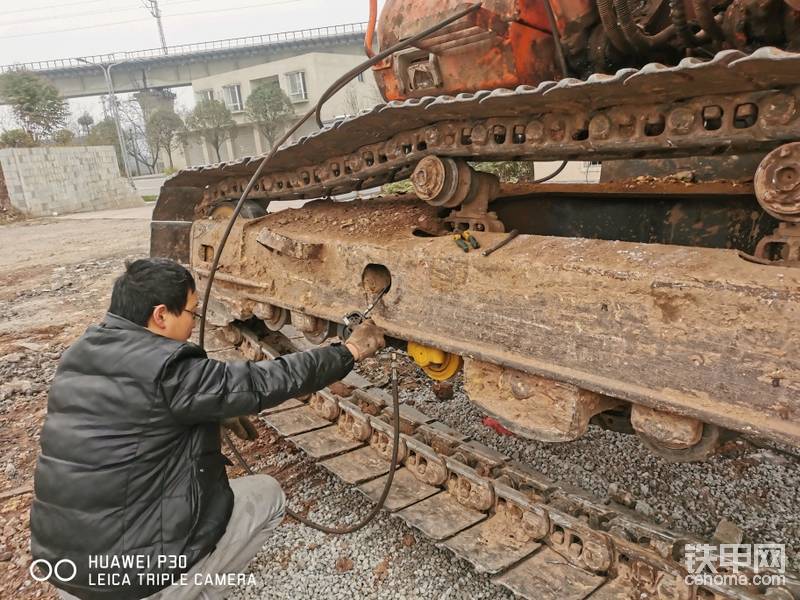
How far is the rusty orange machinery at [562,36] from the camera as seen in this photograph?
2287mm

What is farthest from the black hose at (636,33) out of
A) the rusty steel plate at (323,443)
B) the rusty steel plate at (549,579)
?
the rusty steel plate at (323,443)

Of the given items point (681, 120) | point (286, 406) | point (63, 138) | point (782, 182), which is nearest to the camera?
point (782, 182)

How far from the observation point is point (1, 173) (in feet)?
66.3

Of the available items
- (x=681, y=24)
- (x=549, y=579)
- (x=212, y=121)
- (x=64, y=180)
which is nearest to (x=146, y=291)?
(x=549, y=579)

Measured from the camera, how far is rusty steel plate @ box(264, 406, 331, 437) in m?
3.54

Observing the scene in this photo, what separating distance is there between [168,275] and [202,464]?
2.32 feet

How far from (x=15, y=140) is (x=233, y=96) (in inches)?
699

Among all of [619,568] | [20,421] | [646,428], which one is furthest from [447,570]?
[20,421]

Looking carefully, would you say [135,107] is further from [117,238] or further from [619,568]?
[619,568]

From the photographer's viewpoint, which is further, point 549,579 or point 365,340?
point 365,340

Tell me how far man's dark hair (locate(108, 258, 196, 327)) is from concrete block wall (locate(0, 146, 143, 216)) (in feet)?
72.2

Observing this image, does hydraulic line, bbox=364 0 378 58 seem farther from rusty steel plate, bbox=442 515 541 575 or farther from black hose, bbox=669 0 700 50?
rusty steel plate, bbox=442 515 541 575

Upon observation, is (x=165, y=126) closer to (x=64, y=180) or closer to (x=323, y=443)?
(x=64, y=180)

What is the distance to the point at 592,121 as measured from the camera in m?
2.16
